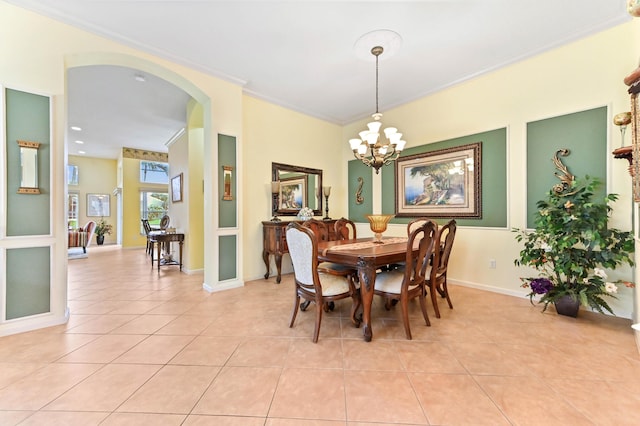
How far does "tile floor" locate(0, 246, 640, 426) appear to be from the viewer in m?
1.38

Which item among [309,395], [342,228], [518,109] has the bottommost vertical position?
[309,395]

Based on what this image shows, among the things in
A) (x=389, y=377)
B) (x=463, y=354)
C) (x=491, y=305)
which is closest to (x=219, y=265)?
(x=389, y=377)

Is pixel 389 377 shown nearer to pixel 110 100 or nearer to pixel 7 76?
pixel 7 76

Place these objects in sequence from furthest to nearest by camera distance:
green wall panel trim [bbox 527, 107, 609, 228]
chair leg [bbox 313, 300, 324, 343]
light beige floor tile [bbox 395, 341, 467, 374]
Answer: green wall panel trim [bbox 527, 107, 609, 228] < chair leg [bbox 313, 300, 324, 343] < light beige floor tile [bbox 395, 341, 467, 374]

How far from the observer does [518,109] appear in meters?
3.23

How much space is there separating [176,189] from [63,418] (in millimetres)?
4568

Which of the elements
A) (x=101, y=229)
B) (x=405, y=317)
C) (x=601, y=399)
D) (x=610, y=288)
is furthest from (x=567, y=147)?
(x=101, y=229)

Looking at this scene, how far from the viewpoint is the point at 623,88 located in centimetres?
254

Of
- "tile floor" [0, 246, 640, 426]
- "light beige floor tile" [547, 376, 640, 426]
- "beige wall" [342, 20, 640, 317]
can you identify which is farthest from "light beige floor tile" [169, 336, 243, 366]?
"beige wall" [342, 20, 640, 317]

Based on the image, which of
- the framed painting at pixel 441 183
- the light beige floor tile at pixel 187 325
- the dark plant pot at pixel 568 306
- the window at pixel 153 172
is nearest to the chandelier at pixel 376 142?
the framed painting at pixel 441 183

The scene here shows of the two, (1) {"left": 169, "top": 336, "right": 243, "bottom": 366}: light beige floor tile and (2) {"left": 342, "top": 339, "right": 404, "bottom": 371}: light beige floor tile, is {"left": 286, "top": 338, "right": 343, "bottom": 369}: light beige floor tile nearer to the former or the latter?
(2) {"left": 342, "top": 339, "right": 404, "bottom": 371}: light beige floor tile

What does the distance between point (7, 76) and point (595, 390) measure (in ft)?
16.2

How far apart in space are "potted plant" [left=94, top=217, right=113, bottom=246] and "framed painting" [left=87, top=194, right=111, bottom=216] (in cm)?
26

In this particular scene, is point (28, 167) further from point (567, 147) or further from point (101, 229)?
point (101, 229)
